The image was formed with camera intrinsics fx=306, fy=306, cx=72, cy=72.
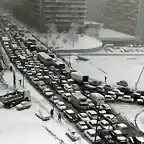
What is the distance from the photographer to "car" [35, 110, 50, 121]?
36.9ft

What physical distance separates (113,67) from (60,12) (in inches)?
570

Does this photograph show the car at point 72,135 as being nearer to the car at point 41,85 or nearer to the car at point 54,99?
the car at point 54,99

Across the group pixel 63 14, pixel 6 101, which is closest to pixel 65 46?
pixel 63 14

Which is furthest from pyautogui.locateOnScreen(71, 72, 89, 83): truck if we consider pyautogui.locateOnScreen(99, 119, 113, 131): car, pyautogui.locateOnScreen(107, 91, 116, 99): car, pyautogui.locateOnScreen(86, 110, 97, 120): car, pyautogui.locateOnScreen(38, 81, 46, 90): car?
pyautogui.locateOnScreen(99, 119, 113, 131): car

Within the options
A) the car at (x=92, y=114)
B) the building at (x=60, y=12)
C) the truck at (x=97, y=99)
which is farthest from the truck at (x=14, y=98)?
the building at (x=60, y=12)

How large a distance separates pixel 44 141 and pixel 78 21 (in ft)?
84.7

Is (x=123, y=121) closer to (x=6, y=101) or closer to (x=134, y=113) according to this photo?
(x=134, y=113)

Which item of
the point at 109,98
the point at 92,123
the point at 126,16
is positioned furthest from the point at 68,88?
the point at 126,16

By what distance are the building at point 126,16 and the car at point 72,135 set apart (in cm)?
2773

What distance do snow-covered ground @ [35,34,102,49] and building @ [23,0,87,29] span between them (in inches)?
127

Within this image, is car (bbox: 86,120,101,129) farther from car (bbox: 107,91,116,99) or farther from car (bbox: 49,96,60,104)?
car (bbox: 107,91,116,99)

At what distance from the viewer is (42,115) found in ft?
37.5

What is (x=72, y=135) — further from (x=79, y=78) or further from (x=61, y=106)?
(x=79, y=78)

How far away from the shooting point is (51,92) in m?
14.0
